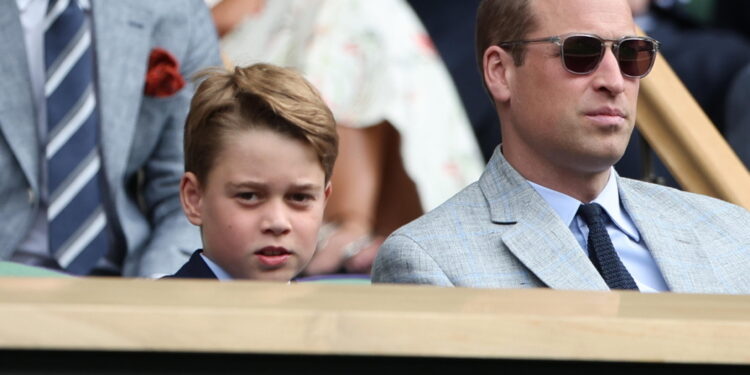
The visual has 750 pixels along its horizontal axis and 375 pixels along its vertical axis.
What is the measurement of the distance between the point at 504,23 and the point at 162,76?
104 cm

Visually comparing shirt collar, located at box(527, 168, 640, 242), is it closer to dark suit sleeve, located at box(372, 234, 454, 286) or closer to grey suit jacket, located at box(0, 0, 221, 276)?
dark suit sleeve, located at box(372, 234, 454, 286)

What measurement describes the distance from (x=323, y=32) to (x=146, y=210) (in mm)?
810

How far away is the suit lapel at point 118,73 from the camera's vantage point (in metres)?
3.16

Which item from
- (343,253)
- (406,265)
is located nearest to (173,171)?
(343,253)

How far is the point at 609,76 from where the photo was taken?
93.7 inches

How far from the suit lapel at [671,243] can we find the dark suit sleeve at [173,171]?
106 cm

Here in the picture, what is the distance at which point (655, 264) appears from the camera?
244cm

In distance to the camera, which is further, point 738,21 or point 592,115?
point 738,21

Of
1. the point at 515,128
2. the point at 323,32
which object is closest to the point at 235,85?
the point at 515,128

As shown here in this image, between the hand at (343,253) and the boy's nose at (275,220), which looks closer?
the boy's nose at (275,220)

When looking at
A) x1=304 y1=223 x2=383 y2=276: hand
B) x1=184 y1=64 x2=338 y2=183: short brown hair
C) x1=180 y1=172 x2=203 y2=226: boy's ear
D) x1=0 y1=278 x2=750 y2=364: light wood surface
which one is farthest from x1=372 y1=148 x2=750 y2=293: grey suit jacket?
x1=304 y1=223 x2=383 y2=276: hand

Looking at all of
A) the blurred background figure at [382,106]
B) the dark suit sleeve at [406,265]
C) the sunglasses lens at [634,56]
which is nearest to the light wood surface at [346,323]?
the dark suit sleeve at [406,265]

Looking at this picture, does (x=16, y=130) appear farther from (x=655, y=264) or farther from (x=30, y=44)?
(x=655, y=264)

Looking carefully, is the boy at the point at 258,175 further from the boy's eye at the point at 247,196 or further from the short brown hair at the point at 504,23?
the short brown hair at the point at 504,23
